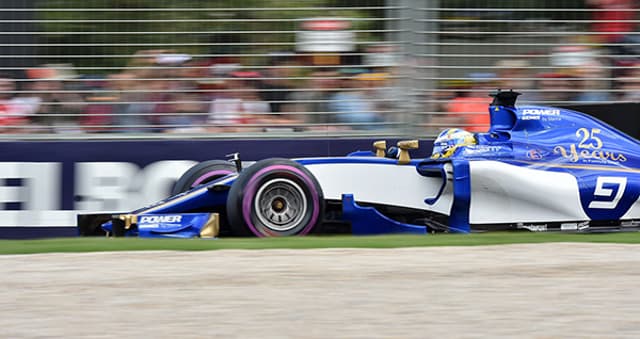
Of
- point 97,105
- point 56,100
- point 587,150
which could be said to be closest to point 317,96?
point 97,105

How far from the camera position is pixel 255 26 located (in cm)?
974

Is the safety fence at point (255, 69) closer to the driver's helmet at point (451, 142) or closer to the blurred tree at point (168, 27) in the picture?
the blurred tree at point (168, 27)

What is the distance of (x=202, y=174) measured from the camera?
8445 millimetres

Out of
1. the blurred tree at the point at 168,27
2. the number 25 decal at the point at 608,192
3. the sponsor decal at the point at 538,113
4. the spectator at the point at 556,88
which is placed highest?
the blurred tree at the point at 168,27

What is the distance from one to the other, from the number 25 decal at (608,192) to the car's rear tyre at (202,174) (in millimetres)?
3306

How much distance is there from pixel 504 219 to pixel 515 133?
2.58ft

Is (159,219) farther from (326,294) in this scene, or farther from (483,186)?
(326,294)

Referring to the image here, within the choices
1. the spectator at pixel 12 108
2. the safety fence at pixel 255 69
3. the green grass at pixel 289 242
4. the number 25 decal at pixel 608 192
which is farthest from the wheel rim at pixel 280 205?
the spectator at pixel 12 108

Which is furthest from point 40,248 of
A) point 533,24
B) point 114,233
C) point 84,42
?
point 533,24

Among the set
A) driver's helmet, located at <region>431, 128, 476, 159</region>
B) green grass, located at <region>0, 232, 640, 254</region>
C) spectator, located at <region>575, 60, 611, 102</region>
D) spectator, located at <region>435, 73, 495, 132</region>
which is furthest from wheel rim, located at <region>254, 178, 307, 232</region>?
spectator, located at <region>575, 60, 611, 102</region>

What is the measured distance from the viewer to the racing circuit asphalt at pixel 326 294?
430 centimetres

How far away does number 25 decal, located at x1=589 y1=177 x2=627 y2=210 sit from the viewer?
7.97 m

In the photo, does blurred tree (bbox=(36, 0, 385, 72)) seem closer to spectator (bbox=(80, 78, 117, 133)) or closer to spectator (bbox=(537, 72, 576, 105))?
spectator (bbox=(80, 78, 117, 133))

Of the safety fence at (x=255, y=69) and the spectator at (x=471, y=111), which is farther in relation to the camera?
the spectator at (x=471, y=111)
